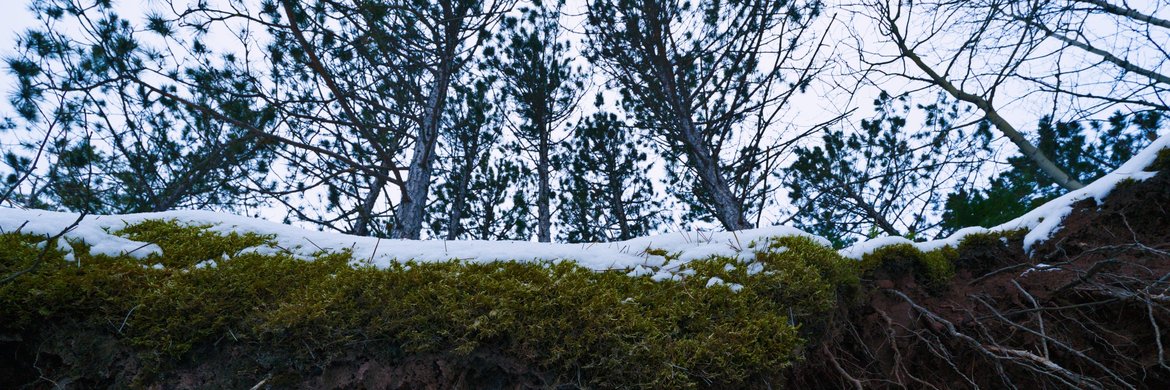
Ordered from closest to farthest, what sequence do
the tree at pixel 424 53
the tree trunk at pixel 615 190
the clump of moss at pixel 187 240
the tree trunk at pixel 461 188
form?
the clump of moss at pixel 187 240 → the tree at pixel 424 53 → the tree trunk at pixel 461 188 → the tree trunk at pixel 615 190

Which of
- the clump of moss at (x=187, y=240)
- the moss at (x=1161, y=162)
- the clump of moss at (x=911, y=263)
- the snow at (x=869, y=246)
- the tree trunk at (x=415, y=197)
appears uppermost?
the tree trunk at (x=415, y=197)

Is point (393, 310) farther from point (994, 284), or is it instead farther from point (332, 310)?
point (994, 284)

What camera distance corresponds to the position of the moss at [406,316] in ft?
5.92

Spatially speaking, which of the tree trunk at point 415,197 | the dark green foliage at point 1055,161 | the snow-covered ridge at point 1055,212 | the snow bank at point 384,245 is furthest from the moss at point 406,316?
the dark green foliage at point 1055,161

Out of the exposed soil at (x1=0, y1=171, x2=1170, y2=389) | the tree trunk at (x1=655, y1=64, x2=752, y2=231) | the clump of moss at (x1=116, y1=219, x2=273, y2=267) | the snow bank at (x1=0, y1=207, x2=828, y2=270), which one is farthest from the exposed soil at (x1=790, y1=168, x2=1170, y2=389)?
the tree trunk at (x1=655, y1=64, x2=752, y2=231)

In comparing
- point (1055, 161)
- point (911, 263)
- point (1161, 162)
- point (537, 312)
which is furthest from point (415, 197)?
point (1055, 161)

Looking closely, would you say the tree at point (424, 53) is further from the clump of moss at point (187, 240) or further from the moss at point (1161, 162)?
the moss at point (1161, 162)

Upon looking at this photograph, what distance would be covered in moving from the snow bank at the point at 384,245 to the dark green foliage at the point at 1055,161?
5.67 m

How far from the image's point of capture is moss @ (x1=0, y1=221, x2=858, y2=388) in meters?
1.80

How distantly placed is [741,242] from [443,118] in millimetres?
6649

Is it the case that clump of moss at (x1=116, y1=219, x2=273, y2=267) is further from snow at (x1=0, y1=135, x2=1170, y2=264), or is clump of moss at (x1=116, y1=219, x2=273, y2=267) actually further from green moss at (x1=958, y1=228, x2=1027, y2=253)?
green moss at (x1=958, y1=228, x2=1027, y2=253)

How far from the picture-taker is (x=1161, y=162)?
3.18 m

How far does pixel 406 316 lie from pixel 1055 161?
9.27 meters

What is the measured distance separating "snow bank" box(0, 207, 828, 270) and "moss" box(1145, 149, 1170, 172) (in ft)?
7.76
